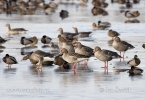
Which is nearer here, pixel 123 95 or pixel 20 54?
pixel 123 95

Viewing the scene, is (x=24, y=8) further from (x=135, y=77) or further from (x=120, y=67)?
(x=135, y=77)

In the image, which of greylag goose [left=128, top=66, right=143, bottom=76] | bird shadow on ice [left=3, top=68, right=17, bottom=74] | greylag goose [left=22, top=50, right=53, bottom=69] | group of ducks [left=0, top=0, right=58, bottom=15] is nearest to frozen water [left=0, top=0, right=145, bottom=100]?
bird shadow on ice [left=3, top=68, right=17, bottom=74]

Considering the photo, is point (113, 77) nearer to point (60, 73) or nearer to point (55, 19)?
point (60, 73)

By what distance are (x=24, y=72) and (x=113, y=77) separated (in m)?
2.94

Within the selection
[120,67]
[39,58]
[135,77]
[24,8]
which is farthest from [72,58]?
[24,8]

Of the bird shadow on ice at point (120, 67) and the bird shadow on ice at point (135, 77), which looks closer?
the bird shadow on ice at point (135, 77)

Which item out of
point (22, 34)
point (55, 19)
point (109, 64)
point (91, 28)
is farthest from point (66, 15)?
point (109, 64)

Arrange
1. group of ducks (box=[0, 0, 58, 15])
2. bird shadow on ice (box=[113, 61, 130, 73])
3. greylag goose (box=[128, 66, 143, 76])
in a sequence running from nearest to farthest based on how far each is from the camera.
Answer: greylag goose (box=[128, 66, 143, 76]) < bird shadow on ice (box=[113, 61, 130, 73]) < group of ducks (box=[0, 0, 58, 15])

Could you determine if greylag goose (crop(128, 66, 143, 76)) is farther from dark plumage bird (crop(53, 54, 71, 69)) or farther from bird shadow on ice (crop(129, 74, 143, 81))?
dark plumage bird (crop(53, 54, 71, 69))

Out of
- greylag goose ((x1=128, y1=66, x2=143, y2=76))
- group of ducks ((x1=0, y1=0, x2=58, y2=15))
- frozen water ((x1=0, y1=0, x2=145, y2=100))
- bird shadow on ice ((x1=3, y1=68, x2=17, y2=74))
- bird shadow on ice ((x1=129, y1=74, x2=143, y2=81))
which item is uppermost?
group of ducks ((x1=0, y1=0, x2=58, y2=15))

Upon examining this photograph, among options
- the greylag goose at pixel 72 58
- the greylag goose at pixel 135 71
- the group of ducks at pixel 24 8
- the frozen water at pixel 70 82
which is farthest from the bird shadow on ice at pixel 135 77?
the group of ducks at pixel 24 8

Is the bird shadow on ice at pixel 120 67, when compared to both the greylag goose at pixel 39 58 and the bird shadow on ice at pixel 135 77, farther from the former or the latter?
the greylag goose at pixel 39 58

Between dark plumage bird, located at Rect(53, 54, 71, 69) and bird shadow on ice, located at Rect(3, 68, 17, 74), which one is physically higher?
dark plumage bird, located at Rect(53, 54, 71, 69)

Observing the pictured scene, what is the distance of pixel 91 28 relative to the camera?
38.0 m
